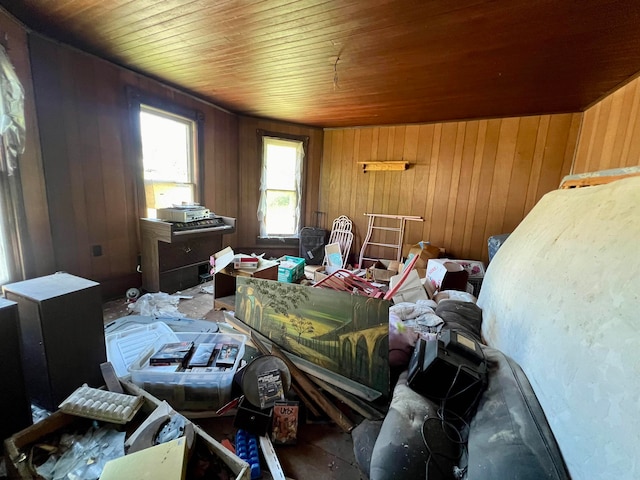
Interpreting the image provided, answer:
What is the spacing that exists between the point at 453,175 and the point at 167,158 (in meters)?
3.70

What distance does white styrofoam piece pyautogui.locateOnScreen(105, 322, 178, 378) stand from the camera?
1.66m

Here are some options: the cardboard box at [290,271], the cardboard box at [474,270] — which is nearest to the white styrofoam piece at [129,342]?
the cardboard box at [290,271]

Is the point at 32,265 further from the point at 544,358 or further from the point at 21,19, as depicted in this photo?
the point at 544,358

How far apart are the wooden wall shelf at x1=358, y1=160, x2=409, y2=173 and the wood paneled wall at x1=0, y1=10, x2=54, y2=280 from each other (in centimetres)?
362

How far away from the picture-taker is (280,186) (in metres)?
4.33

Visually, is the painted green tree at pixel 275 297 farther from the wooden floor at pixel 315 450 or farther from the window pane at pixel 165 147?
the window pane at pixel 165 147

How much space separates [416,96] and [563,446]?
305 centimetres

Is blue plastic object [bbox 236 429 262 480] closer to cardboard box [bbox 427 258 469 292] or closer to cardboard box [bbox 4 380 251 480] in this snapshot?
cardboard box [bbox 4 380 251 480]

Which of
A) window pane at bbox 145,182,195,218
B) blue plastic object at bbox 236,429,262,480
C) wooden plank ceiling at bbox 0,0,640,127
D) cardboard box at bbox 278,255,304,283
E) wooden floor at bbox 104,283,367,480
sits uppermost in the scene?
wooden plank ceiling at bbox 0,0,640,127

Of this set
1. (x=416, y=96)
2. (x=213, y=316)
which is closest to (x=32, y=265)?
(x=213, y=316)

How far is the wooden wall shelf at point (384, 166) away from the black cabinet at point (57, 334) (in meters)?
3.71

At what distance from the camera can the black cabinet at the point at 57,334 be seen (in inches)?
45.9

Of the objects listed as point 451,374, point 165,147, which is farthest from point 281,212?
point 451,374

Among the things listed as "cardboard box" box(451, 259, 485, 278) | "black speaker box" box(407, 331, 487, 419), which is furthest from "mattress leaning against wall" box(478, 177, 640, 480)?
"cardboard box" box(451, 259, 485, 278)
